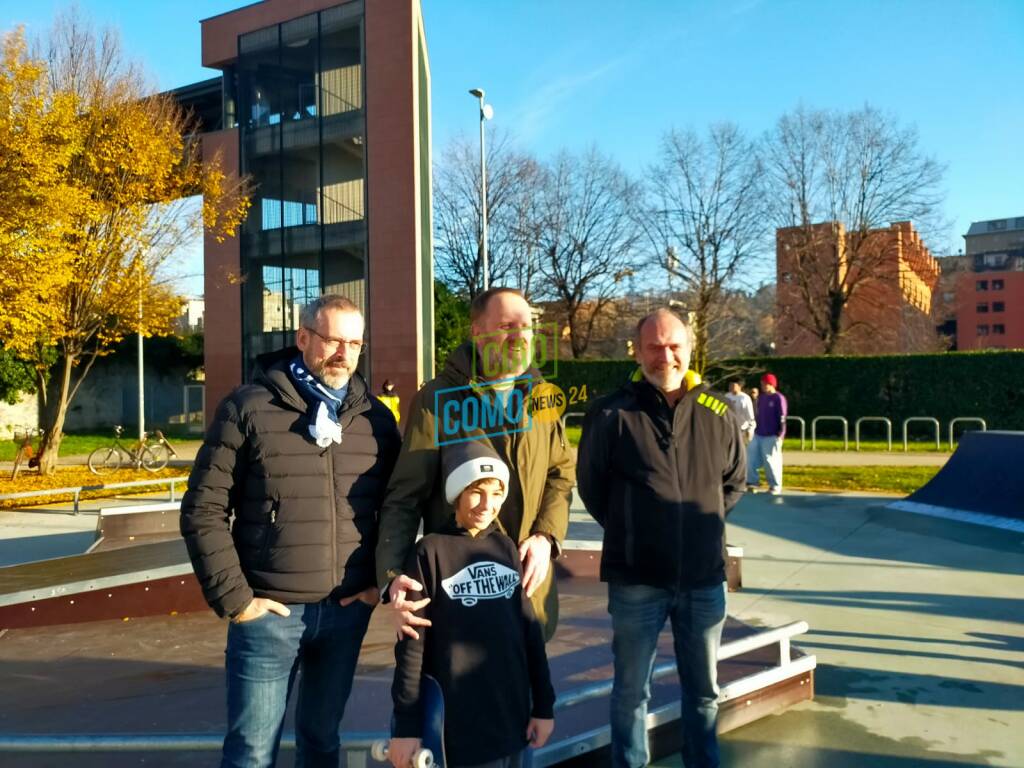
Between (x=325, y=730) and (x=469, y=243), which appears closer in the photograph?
(x=325, y=730)

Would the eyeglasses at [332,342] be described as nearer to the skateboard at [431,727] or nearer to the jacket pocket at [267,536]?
the jacket pocket at [267,536]

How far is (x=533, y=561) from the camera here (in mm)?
2545

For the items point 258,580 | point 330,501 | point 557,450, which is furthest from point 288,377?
A: point 557,450

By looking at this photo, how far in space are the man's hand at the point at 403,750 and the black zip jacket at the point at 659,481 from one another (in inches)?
44.9

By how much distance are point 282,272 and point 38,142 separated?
12.6 metres

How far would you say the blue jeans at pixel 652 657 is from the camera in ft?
10.2

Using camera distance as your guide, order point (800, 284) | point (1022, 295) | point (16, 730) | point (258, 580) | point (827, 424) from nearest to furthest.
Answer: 1. point (258, 580)
2. point (16, 730)
3. point (827, 424)
4. point (800, 284)
5. point (1022, 295)

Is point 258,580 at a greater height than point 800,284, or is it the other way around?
point 800,284

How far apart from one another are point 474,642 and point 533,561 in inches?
12.9

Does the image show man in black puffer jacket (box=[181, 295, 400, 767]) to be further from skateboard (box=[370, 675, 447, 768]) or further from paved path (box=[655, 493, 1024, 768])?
paved path (box=[655, 493, 1024, 768])

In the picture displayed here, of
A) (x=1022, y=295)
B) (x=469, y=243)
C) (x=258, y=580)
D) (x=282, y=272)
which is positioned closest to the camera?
(x=258, y=580)

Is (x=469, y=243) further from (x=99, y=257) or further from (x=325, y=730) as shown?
(x=325, y=730)

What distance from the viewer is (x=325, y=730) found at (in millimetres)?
2691

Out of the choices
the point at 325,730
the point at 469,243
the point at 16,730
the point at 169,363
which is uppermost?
the point at 469,243
